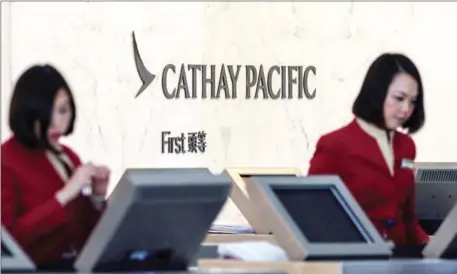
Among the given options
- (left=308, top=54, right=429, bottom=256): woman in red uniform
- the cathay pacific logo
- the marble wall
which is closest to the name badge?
(left=308, top=54, right=429, bottom=256): woman in red uniform

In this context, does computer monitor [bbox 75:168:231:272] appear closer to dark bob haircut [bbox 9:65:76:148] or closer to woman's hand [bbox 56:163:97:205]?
woman's hand [bbox 56:163:97:205]

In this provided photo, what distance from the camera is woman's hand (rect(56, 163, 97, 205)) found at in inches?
101

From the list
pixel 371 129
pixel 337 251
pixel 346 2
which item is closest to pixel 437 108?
pixel 346 2

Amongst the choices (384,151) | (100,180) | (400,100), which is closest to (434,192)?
(384,151)

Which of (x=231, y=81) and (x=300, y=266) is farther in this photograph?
(x=231, y=81)

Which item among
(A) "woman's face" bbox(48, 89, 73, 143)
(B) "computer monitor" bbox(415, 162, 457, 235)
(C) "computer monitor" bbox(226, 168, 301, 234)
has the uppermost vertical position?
(A) "woman's face" bbox(48, 89, 73, 143)

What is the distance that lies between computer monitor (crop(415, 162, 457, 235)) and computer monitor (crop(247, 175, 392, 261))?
0.60 metres

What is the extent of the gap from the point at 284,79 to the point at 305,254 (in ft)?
10.2

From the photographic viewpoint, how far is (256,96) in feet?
18.9

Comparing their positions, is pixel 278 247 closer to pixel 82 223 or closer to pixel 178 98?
pixel 82 223

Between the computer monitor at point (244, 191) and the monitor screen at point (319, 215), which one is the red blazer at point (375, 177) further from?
the computer monitor at point (244, 191)

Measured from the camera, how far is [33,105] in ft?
8.31

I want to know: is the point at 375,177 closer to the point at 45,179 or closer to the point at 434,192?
the point at 434,192

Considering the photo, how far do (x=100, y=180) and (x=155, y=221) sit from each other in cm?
23
